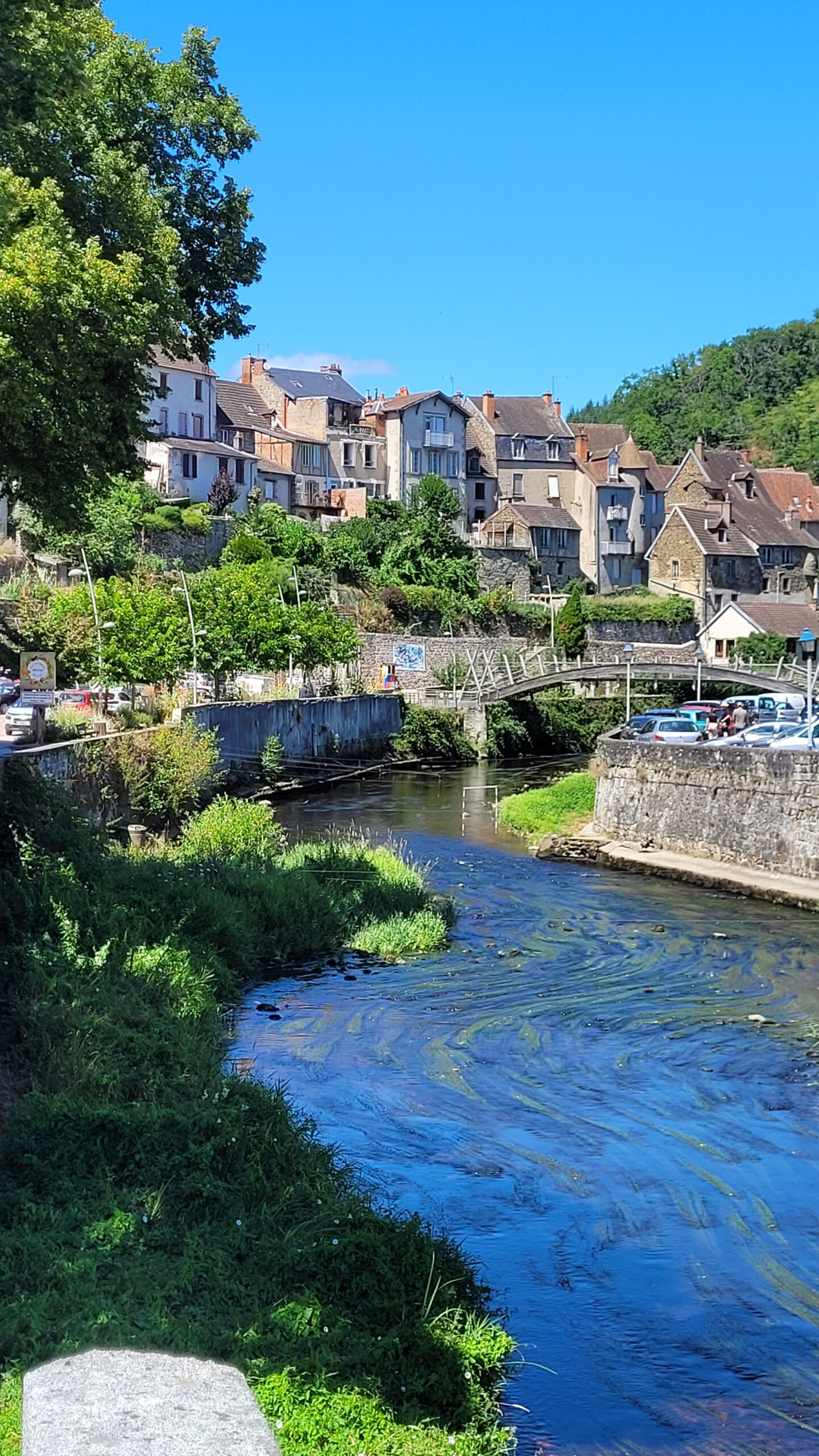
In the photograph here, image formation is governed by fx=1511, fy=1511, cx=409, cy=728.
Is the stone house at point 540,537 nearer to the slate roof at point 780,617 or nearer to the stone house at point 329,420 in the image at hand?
the stone house at point 329,420

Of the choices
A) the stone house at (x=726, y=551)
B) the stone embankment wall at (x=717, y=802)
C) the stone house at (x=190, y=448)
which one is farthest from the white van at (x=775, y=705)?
the stone house at (x=190, y=448)

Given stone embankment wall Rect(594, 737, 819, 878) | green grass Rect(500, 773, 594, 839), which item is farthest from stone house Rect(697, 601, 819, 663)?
stone embankment wall Rect(594, 737, 819, 878)

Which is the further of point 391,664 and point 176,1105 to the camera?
point 391,664

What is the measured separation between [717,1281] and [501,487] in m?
91.7

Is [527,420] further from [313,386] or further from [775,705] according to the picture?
[775,705]

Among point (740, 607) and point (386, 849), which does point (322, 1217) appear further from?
point (740, 607)

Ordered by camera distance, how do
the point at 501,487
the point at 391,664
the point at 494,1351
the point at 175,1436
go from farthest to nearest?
1. the point at 501,487
2. the point at 391,664
3. the point at 494,1351
4. the point at 175,1436

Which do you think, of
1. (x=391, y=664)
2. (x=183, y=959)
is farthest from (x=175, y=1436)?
(x=391, y=664)

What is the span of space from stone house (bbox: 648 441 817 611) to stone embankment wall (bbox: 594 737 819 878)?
50.0 m

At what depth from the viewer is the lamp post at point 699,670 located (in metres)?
55.0

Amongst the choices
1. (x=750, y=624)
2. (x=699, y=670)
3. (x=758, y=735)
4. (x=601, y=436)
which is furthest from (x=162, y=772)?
A: (x=601, y=436)

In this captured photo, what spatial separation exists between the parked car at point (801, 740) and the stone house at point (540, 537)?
5191cm

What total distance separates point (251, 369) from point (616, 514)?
25301 mm

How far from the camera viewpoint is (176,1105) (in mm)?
14281
